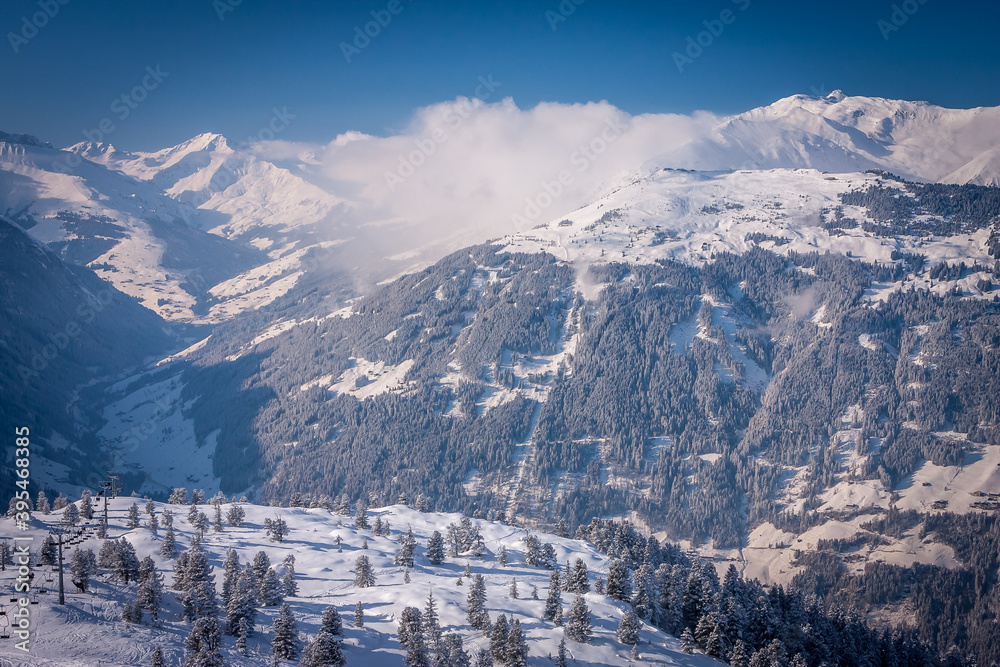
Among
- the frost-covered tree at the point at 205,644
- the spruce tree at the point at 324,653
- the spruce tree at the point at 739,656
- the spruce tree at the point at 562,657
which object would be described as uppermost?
the frost-covered tree at the point at 205,644

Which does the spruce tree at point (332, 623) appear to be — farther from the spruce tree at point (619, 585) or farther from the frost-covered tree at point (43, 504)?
the frost-covered tree at point (43, 504)

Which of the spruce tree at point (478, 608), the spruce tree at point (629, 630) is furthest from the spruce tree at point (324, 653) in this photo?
the spruce tree at point (629, 630)

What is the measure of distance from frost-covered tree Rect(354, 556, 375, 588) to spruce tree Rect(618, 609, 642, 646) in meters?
40.7

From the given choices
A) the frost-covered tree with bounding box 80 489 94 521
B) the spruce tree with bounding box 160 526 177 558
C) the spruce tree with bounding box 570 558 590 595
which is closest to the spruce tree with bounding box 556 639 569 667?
the spruce tree with bounding box 570 558 590 595

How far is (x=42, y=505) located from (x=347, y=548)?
195 ft

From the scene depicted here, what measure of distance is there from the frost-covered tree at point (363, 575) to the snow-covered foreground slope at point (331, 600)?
4.45ft

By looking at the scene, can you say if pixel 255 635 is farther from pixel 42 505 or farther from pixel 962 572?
pixel 962 572

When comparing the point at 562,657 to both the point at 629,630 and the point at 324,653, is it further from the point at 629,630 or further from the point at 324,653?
the point at 324,653

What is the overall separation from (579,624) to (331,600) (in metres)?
37.8

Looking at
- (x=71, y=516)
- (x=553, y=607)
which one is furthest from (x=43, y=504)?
(x=553, y=607)

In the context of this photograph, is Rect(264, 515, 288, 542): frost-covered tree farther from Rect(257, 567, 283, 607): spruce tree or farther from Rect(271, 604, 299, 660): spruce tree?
Rect(271, 604, 299, 660): spruce tree

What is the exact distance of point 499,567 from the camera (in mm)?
123312

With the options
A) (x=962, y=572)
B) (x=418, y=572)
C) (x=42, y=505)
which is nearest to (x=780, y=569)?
(x=962, y=572)

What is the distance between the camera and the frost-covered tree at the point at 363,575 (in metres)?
103
